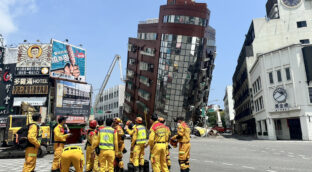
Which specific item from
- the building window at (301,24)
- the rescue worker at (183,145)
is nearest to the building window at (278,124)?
the building window at (301,24)

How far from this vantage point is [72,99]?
4500 centimetres

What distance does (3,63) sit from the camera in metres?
44.3

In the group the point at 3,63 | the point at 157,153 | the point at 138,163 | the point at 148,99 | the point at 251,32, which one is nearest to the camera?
the point at 157,153

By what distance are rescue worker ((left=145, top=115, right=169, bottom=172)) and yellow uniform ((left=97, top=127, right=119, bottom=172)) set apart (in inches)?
51.9

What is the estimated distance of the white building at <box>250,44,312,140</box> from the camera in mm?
30125

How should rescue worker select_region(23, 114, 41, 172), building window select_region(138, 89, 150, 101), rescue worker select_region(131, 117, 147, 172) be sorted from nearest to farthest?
rescue worker select_region(23, 114, 41, 172)
rescue worker select_region(131, 117, 147, 172)
building window select_region(138, 89, 150, 101)

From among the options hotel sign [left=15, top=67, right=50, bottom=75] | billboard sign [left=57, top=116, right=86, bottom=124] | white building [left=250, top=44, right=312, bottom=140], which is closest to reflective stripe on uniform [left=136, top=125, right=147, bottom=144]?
white building [left=250, top=44, right=312, bottom=140]

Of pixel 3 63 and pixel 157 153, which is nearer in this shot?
pixel 157 153

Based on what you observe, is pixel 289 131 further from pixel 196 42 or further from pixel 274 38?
pixel 196 42

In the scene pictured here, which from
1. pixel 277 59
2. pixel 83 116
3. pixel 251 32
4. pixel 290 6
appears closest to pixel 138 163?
pixel 277 59

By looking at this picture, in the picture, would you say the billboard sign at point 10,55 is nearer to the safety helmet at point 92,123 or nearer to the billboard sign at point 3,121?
the billboard sign at point 3,121

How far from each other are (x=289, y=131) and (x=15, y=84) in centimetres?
4476

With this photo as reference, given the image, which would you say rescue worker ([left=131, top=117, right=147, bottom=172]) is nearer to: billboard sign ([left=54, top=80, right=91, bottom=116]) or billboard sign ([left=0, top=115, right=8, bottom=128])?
billboard sign ([left=54, top=80, right=91, bottom=116])

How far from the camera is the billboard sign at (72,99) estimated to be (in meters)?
43.2
